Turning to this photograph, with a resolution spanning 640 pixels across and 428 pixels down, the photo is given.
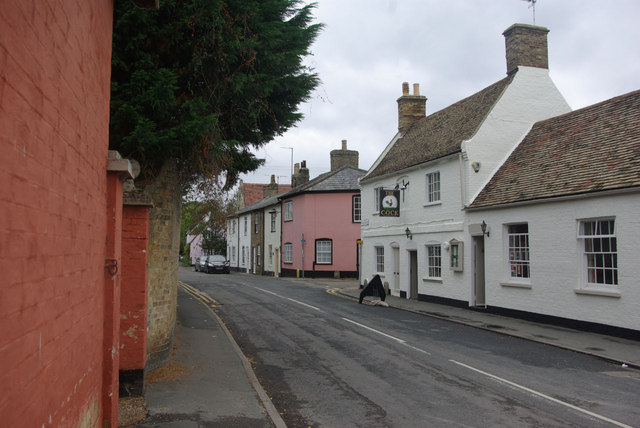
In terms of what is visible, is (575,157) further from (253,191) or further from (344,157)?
(253,191)

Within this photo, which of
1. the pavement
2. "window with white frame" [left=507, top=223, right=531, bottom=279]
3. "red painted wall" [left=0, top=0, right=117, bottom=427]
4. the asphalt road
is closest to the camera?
"red painted wall" [left=0, top=0, right=117, bottom=427]

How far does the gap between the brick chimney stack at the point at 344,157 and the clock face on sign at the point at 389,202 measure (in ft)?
60.7

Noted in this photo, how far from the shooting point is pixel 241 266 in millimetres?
52531

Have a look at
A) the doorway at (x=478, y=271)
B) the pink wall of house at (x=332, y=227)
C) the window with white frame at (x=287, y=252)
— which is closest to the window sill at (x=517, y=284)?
the doorway at (x=478, y=271)

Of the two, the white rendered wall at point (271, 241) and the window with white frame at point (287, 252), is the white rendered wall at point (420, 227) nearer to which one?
the window with white frame at point (287, 252)

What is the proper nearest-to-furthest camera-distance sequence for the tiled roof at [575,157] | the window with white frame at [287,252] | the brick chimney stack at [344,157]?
1. the tiled roof at [575,157]
2. the window with white frame at [287,252]
3. the brick chimney stack at [344,157]

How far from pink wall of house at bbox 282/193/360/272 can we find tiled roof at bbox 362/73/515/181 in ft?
33.8

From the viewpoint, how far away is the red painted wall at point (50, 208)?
7.31 ft

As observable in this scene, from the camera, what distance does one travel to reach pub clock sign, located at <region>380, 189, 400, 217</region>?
74.5 feet

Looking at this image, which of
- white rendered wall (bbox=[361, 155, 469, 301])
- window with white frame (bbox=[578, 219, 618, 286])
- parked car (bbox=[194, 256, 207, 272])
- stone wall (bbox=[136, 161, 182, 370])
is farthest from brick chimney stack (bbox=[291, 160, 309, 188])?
stone wall (bbox=[136, 161, 182, 370])

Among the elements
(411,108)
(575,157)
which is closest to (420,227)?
(575,157)

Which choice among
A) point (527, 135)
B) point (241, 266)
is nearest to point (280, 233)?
point (241, 266)

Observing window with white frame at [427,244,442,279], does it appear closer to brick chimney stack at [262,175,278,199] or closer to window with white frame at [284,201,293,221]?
window with white frame at [284,201,293,221]

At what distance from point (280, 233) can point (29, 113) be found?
129 feet
